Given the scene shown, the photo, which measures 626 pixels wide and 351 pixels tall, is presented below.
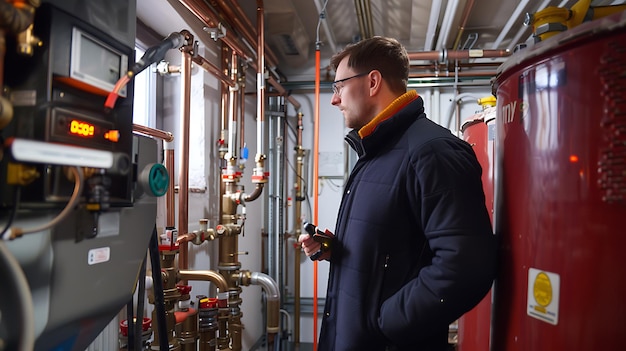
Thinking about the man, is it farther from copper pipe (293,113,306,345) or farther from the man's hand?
copper pipe (293,113,306,345)

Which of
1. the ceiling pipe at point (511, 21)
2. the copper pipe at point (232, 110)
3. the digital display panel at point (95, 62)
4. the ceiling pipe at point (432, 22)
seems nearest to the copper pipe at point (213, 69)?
the copper pipe at point (232, 110)

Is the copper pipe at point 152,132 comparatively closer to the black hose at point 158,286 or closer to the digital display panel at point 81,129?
the black hose at point 158,286

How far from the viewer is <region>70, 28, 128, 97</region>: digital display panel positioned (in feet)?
2.10

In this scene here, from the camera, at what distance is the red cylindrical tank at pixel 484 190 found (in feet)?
4.87

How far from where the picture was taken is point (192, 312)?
149 centimetres

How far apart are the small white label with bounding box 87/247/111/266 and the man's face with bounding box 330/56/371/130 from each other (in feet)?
2.34

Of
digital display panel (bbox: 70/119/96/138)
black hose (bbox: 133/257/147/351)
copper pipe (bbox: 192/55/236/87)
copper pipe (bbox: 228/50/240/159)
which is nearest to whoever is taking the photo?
digital display panel (bbox: 70/119/96/138)

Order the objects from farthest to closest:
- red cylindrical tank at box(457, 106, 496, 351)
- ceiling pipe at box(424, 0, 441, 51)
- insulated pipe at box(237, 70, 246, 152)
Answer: insulated pipe at box(237, 70, 246, 152) → ceiling pipe at box(424, 0, 441, 51) → red cylindrical tank at box(457, 106, 496, 351)

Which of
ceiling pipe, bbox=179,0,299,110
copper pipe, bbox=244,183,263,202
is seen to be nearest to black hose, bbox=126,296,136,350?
copper pipe, bbox=244,183,263,202

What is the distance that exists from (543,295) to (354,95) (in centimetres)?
69

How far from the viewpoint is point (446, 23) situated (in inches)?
91.5

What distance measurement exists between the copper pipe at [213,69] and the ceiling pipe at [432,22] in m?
1.18

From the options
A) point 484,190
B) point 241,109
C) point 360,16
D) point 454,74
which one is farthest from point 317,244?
point 454,74

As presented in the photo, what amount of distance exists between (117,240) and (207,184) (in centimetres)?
123
